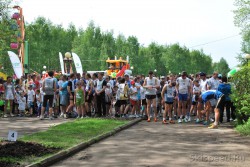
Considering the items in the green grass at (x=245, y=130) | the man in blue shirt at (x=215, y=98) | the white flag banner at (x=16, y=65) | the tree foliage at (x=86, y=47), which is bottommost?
the green grass at (x=245, y=130)

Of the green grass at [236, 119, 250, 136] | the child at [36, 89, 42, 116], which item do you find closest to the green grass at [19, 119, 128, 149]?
the green grass at [236, 119, 250, 136]

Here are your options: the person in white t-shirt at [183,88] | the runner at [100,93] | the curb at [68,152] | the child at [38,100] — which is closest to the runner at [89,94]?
the runner at [100,93]

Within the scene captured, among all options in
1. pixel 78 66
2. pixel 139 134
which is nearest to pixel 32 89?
pixel 139 134

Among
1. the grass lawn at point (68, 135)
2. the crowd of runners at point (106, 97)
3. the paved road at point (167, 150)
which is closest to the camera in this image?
the paved road at point (167, 150)

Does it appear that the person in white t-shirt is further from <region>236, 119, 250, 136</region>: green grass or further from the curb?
the curb

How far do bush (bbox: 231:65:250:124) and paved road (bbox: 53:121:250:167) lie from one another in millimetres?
895

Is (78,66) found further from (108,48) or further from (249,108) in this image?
(108,48)

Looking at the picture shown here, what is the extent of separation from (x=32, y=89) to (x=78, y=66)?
21942 millimetres

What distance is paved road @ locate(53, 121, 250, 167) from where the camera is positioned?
777cm

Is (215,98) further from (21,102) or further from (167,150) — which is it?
(21,102)

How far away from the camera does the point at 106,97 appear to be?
59.8ft

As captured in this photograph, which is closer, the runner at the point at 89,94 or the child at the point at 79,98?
the child at the point at 79,98

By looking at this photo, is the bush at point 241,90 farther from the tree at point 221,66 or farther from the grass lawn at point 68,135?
the tree at point 221,66

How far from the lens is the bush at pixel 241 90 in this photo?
42.3 feet
